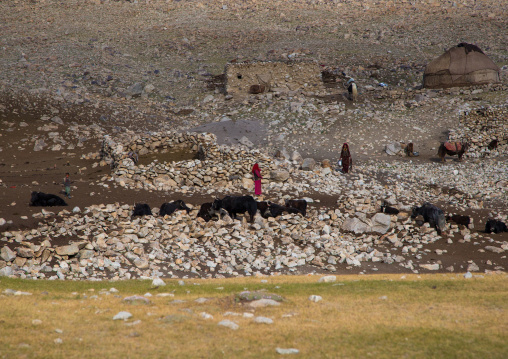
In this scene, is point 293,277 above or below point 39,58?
below

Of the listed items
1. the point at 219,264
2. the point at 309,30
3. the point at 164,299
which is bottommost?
the point at 219,264

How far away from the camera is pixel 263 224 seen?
1345 centimetres

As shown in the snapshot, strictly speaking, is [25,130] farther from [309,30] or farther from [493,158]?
[309,30]

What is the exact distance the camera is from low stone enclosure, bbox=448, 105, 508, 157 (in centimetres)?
2062

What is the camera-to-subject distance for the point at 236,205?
13758 mm

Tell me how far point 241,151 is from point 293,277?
28.6 feet

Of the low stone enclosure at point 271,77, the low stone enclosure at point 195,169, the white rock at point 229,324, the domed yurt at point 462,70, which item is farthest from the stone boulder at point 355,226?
the domed yurt at point 462,70

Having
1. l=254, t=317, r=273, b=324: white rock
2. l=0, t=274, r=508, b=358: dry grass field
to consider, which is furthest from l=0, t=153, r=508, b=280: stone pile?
l=254, t=317, r=273, b=324: white rock

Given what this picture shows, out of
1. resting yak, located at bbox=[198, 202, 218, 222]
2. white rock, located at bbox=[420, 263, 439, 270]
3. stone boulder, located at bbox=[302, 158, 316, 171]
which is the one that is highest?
stone boulder, located at bbox=[302, 158, 316, 171]

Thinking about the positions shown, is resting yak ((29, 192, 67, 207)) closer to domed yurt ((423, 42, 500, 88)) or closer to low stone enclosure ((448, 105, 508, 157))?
low stone enclosure ((448, 105, 508, 157))

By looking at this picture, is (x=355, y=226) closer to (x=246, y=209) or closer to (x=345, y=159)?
(x=246, y=209)

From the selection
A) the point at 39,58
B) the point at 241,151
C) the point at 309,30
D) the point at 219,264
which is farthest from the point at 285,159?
the point at 309,30

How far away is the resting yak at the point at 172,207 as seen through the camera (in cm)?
1358

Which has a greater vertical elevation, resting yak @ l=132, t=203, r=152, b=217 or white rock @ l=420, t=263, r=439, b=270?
resting yak @ l=132, t=203, r=152, b=217
